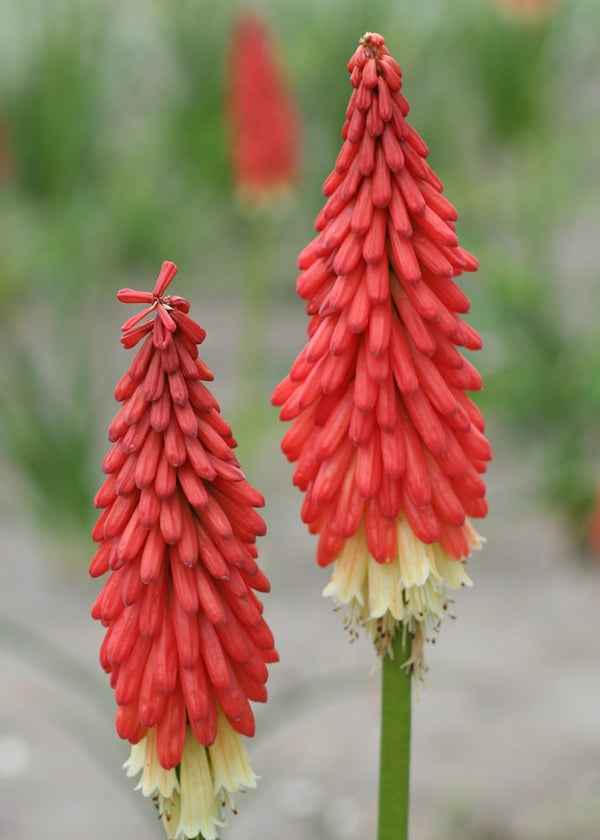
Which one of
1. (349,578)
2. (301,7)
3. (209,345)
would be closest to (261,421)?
(209,345)

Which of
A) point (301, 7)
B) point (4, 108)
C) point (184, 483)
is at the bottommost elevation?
point (184, 483)

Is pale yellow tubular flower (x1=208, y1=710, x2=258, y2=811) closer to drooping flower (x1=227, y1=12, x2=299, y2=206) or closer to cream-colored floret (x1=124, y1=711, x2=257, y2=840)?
cream-colored floret (x1=124, y1=711, x2=257, y2=840)

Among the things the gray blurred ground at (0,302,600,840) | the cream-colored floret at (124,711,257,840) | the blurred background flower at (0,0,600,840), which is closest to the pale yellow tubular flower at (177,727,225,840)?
the cream-colored floret at (124,711,257,840)

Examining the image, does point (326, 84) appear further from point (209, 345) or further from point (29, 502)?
point (29, 502)

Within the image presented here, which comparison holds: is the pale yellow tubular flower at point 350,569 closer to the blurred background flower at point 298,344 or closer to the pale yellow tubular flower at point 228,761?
the pale yellow tubular flower at point 228,761

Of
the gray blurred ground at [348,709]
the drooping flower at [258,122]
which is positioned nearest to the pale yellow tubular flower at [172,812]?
the gray blurred ground at [348,709]

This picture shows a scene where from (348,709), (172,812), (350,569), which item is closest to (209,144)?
(348,709)
